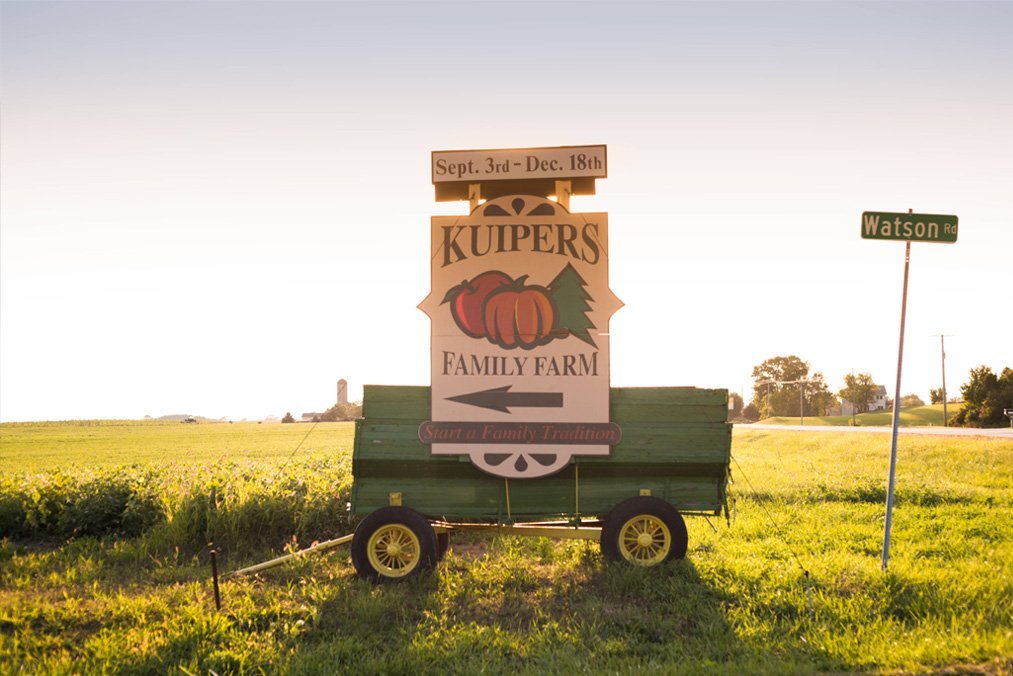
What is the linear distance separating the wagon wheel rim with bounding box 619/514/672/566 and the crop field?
0.26m

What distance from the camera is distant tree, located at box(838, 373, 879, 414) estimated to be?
114438 millimetres

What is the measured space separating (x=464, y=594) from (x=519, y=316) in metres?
3.43

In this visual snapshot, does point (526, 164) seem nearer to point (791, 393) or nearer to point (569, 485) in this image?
point (569, 485)

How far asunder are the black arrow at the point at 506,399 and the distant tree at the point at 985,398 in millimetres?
61379

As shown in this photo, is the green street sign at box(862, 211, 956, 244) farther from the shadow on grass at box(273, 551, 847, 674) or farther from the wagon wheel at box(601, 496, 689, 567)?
the shadow on grass at box(273, 551, 847, 674)

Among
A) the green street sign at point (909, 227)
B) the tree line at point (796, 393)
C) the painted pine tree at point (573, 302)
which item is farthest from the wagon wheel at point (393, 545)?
the tree line at point (796, 393)

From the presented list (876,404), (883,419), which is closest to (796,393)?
(883,419)

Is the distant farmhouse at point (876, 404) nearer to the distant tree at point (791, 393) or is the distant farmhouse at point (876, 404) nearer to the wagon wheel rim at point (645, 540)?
the distant tree at point (791, 393)

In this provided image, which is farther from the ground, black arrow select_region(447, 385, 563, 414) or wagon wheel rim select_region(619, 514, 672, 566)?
black arrow select_region(447, 385, 563, 414)

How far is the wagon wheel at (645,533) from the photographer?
798 centimetres

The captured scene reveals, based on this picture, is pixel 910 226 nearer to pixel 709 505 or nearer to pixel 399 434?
pixel 709 505

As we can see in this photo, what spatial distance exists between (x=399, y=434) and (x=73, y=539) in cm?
594

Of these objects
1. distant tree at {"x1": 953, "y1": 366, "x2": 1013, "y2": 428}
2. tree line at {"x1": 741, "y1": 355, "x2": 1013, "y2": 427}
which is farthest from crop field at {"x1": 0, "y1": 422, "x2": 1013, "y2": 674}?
tree line at {"x1": 741, "y1": 355, "x2": 1013, "y2": 427}

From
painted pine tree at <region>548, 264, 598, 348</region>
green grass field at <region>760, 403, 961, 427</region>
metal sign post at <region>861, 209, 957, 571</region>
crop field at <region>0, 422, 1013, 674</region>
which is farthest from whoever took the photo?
green grass field at <region>760, 403, 961, 427</region>
